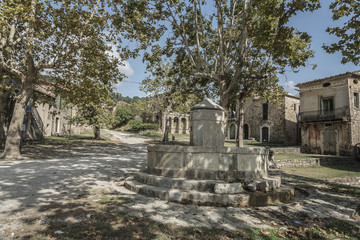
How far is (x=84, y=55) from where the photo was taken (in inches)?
412

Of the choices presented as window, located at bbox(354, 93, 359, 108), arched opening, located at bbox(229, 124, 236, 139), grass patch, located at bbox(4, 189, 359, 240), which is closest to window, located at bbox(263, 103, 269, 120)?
arched opening, located at bbox(229, 124, 236, 139)

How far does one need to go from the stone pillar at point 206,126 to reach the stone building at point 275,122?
20.4 m

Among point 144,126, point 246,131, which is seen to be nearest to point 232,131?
point 246,131

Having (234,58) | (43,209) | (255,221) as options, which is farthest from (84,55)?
(255,221)

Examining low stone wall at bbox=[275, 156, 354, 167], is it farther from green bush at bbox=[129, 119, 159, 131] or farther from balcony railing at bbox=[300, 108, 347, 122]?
green bush at bbox=[129, 119, 159, 131]

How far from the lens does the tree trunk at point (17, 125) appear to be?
919 centimetres

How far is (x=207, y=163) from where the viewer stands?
515 centimetres

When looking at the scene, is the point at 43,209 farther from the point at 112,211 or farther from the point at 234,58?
the point at 234,58

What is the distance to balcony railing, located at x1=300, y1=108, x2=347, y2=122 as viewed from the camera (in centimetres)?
1961

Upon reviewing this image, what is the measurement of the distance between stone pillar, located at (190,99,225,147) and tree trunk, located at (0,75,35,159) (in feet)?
26.6

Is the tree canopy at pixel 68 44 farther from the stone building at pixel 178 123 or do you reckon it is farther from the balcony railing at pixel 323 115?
the stone building at pixel 178 123

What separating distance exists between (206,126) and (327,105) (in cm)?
2035

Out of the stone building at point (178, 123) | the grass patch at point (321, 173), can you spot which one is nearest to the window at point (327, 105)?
the grass patch at point (321, 173)

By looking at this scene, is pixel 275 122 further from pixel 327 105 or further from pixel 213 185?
pixel 213 185
